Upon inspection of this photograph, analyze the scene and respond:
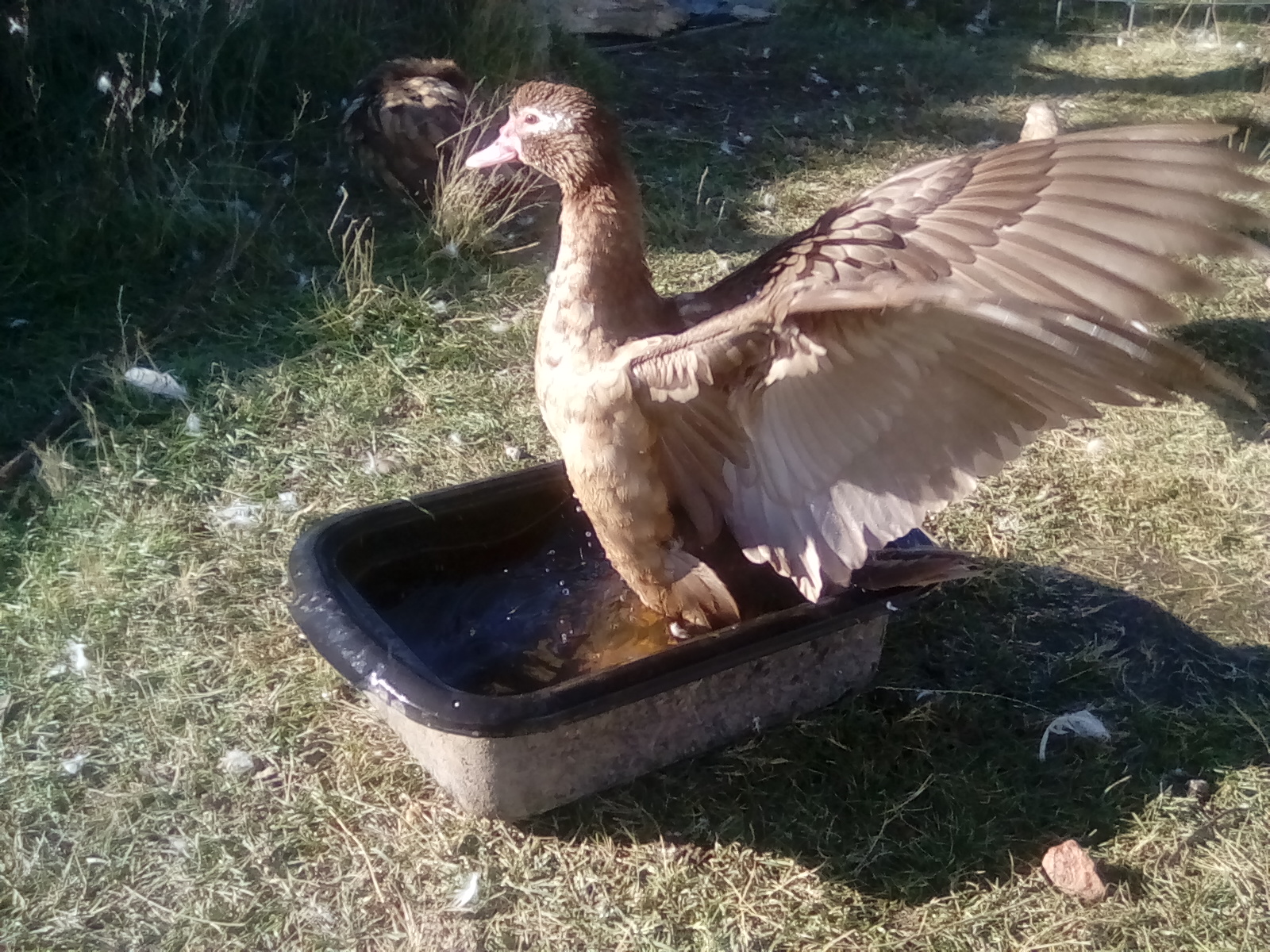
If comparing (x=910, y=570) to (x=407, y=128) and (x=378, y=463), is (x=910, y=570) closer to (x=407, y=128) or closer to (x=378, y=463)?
(x=378, y=463)

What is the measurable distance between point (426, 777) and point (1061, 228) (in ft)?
5.08

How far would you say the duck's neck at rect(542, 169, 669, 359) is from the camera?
1.95 m

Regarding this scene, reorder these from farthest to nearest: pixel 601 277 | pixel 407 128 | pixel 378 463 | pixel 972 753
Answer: pixel 407 128
pixel 378 463
pixel 972 753
pixel 601 277

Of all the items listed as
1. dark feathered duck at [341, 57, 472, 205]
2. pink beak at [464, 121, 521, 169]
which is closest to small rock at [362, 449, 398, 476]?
pink beak at [464, 121, 521, 169]

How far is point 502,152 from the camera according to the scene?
2158 millimetres

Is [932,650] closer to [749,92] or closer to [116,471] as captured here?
[116,471]

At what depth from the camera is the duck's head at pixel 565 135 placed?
6.52 feet

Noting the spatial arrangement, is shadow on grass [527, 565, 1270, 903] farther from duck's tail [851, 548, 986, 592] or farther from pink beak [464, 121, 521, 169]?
pink beak [464, 121, 521, 169]

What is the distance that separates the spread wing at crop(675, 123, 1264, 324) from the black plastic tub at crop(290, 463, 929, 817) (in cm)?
64

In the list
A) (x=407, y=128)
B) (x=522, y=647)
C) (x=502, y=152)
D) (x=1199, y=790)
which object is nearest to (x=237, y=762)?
(x=522, y=647)

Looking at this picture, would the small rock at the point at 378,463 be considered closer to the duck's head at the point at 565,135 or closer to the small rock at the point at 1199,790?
the duck's head at the point at 565,135

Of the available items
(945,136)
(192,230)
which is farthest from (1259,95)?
(192,230)

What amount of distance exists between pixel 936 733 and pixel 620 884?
0.77m

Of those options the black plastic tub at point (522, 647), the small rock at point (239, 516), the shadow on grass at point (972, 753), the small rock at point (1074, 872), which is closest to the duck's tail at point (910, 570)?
the black plastic tub at point (522, 647)
